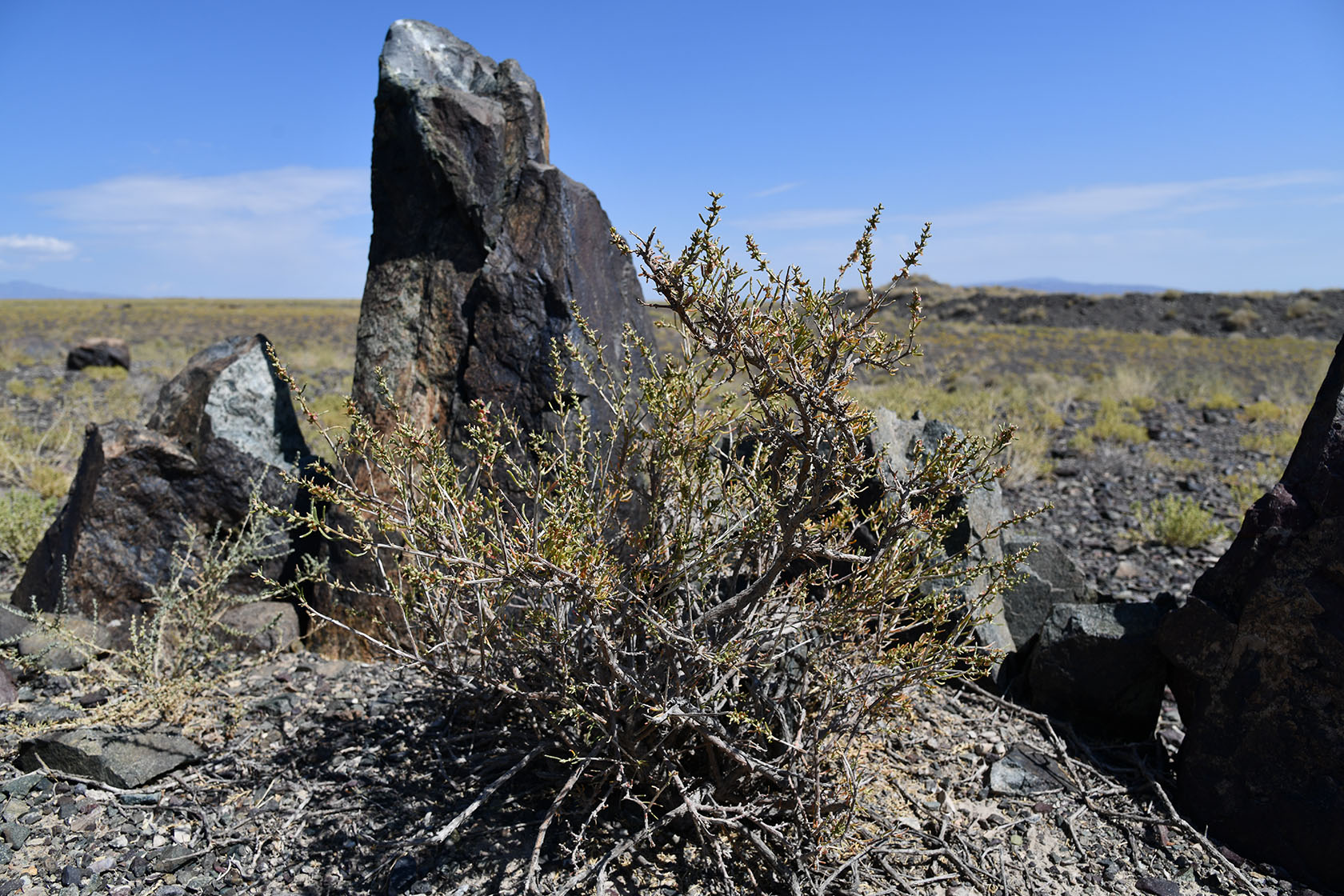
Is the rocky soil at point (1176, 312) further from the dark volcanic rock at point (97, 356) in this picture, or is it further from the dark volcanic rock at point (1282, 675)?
the dark volcanic rock at point (1282, 675)

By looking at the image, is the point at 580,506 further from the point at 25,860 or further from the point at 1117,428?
the point at 1117,428

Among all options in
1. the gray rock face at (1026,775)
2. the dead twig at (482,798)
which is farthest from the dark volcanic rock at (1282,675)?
the dead twig at (482,798)

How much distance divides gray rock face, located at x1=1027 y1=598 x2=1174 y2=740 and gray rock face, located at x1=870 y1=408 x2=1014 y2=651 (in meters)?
0.23

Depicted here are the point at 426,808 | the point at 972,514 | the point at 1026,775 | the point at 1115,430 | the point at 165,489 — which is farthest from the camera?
the point at 1115,430

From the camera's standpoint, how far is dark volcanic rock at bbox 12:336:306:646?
4.09 meters

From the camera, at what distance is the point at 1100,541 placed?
607 centimetres

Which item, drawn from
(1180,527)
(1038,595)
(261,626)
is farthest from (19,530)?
(1180,527)

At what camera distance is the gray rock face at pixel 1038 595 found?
12.9ft

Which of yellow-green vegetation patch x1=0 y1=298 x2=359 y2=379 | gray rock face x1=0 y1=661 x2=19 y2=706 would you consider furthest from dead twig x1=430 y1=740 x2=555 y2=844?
yellow-green vegetation patch x1=0 y1=298 x2=359 y2=379

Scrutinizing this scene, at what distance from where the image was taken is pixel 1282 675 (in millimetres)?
2906

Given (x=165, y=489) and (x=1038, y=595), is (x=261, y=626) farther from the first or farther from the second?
(x=1038, y=595)

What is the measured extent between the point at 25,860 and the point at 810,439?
274cm

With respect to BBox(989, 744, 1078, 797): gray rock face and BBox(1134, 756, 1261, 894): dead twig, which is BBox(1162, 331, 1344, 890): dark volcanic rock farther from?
BBox(989, 744, 1078, 797): gray rock face

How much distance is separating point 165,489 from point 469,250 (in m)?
1.93
